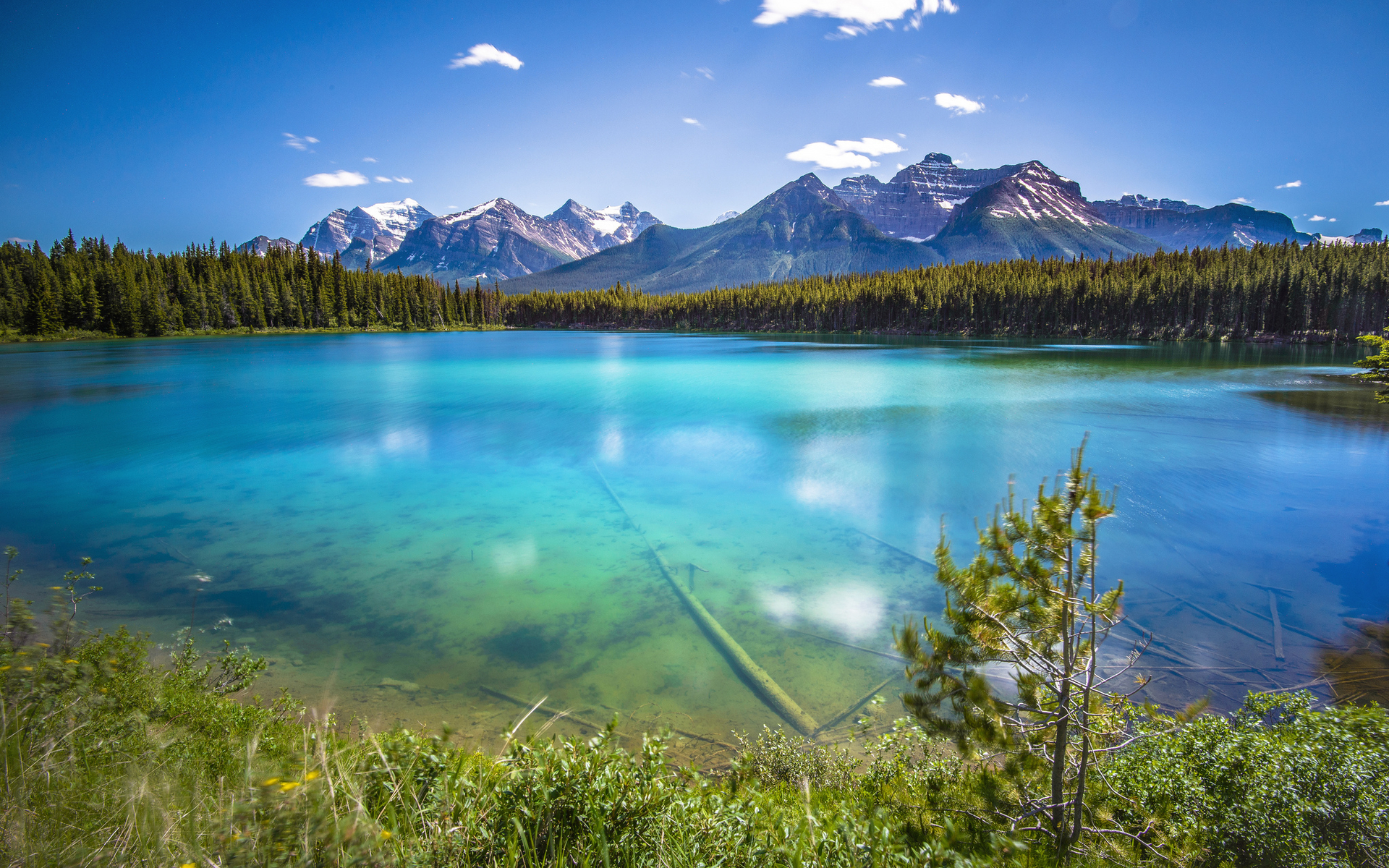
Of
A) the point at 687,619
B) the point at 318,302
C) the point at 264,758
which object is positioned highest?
the point at 318,302

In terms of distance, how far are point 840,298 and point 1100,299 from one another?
51379 millimetres

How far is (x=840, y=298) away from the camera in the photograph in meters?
137

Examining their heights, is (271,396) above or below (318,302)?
below

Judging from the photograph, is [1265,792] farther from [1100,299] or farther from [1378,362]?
[1100,299]

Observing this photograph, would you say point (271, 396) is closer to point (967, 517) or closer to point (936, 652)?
point (967, 517)

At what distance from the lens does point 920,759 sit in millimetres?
5516

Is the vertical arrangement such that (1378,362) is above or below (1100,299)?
below

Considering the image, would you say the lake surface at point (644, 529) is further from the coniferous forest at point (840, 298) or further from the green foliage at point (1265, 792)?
the coniferous forest at point (840, 298)

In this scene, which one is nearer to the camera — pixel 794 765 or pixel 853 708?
pixel 794 765

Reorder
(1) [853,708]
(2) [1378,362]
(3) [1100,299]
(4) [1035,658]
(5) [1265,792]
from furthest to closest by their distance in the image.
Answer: (3) [1100,299], (2) [1378,362], (1) [853,708], (4) [1035,658], (5) [1265,792]

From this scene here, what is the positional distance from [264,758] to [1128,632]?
10.0m

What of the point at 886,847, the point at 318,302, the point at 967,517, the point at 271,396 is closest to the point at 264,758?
the point at 886,847

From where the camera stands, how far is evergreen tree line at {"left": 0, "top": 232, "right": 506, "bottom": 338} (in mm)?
95625

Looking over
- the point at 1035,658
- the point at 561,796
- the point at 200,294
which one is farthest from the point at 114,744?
the point at 200,294
